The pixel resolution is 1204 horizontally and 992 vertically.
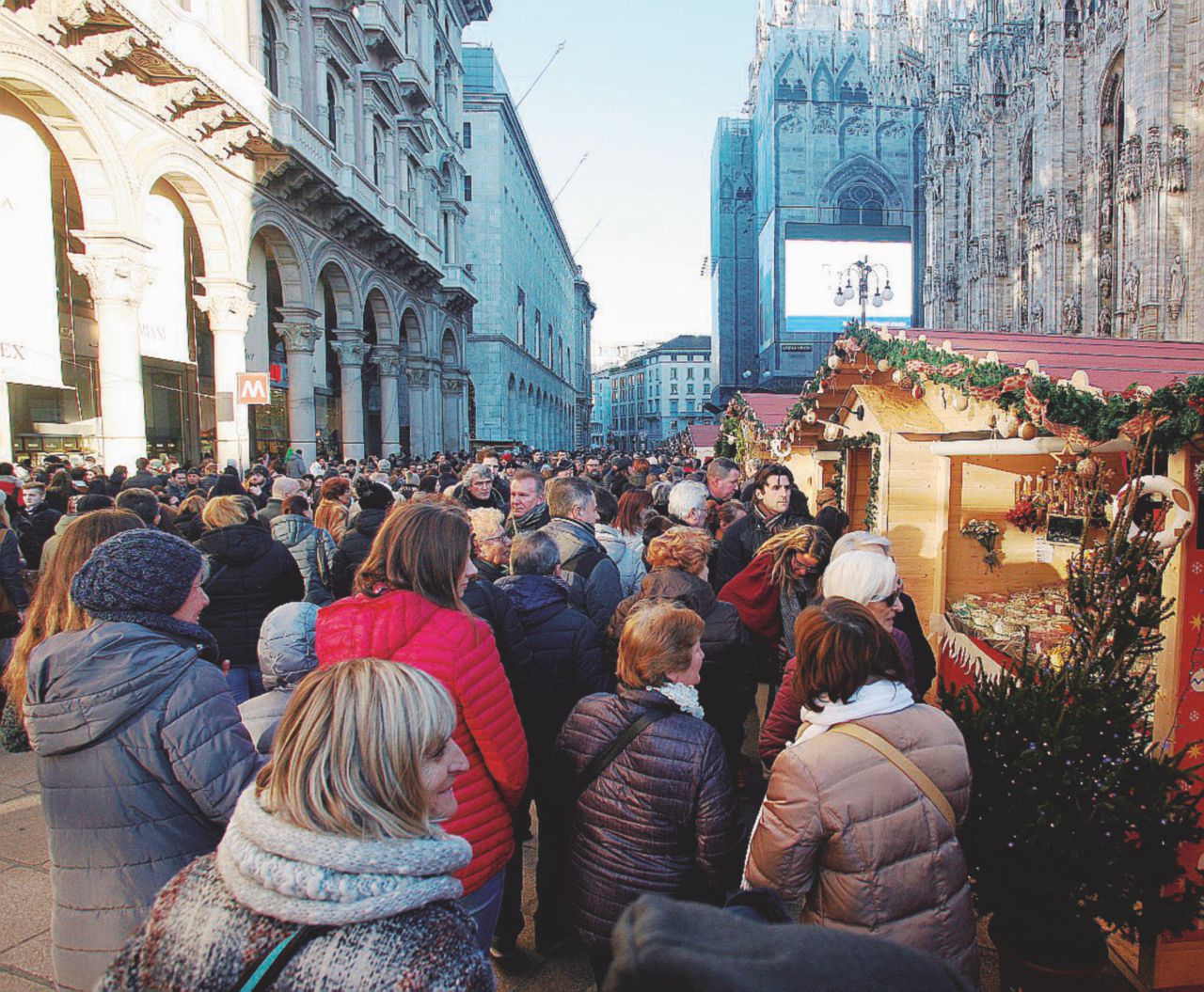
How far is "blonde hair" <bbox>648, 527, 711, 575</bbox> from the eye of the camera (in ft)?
13.4

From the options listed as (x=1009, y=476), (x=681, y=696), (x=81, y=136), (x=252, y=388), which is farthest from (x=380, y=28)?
(x=681, y=696)

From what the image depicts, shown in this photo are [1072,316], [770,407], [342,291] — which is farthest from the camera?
[1072,316]

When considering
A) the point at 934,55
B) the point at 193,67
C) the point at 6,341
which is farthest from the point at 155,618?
the point at 934,55

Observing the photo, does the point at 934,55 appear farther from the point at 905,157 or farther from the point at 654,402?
the point at 654,402

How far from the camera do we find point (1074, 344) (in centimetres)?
523

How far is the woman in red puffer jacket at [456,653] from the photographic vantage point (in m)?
2.50

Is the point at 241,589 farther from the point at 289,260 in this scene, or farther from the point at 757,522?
the point at 289,260

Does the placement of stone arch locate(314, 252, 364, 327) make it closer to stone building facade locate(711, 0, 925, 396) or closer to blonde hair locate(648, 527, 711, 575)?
blonde hair locate(648, 527, 711, 575)

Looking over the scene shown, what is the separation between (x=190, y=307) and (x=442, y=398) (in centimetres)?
1542

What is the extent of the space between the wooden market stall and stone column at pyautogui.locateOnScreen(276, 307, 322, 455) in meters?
14.6

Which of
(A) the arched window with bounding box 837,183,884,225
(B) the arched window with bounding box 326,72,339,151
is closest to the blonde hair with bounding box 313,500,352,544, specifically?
(B) the arched window with bounding box 326,72,339,151

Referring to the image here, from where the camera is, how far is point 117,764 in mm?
2070

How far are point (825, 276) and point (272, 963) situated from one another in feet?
147

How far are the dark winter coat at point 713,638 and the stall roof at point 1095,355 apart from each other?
7.30 feet
